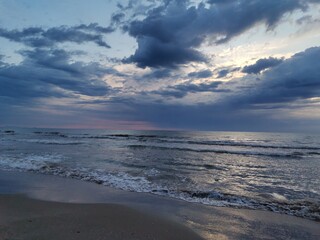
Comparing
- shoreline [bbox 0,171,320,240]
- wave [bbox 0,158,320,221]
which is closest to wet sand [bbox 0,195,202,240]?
shoreline [bbox 0,171,320,240]

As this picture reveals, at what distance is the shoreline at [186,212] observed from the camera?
218 inches

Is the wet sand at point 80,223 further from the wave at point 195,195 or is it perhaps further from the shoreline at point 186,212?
the wave at point 195,195

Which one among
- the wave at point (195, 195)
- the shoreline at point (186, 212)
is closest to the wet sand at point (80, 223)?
the shoreline at point (186, 212)

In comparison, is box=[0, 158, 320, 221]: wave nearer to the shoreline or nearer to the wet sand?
the shoreline

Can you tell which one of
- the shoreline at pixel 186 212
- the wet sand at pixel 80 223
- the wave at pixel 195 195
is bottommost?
the wave at pixel 195 195

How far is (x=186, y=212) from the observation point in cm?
687

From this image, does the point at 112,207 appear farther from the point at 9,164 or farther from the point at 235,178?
the point at 9,164

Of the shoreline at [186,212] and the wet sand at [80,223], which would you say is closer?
the wet sand at [80,223]

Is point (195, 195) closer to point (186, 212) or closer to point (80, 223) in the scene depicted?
point (186, 212)

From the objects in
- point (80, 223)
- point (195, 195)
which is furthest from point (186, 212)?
point (80, 223)

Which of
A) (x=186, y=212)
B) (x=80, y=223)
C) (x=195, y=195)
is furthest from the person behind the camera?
(x=195, y=195)

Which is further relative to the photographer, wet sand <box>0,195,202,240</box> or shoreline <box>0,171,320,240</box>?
shoreline <box>0,171,320,240</box>

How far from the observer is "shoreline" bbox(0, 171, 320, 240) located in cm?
553

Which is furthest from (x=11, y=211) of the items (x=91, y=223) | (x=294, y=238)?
(x=294, y=238)
